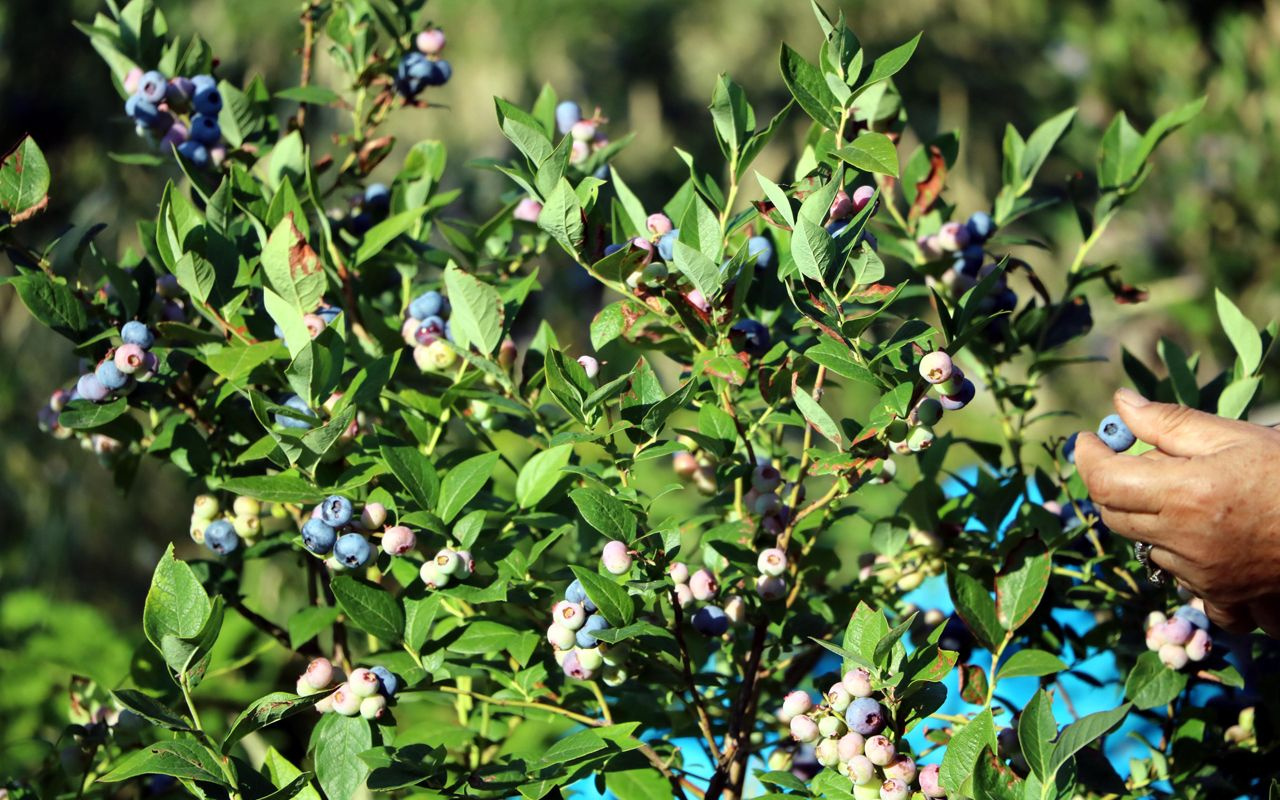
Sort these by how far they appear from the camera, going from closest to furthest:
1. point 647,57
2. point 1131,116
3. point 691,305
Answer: point 691,305, point 1131,116, point 647,57

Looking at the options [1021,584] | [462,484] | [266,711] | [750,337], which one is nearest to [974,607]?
[1021,584]

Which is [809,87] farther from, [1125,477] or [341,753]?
[341,753]

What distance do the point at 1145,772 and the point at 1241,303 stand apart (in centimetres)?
383

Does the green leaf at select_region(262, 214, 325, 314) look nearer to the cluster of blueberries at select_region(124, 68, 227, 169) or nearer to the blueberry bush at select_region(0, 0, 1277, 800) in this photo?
the blueberry bush at select_region(0, 0, 1277, 800)

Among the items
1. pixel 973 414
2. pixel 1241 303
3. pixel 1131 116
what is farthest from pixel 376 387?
pixel 973 414

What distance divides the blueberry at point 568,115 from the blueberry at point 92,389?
0.45 metres

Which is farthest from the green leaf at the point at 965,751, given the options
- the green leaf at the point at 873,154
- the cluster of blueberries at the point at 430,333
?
the cluster of blueberries at the point at 430,333

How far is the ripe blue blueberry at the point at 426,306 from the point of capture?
3.00 ft

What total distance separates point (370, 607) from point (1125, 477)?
48 centimetres

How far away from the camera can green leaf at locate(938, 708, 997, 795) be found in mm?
687

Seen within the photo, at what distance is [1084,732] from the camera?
64cm

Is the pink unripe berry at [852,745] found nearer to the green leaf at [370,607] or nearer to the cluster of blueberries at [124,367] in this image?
the green leaf at [370,607]

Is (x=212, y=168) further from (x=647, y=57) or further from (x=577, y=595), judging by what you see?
(x=647, y=57)

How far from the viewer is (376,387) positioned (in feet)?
2.61
